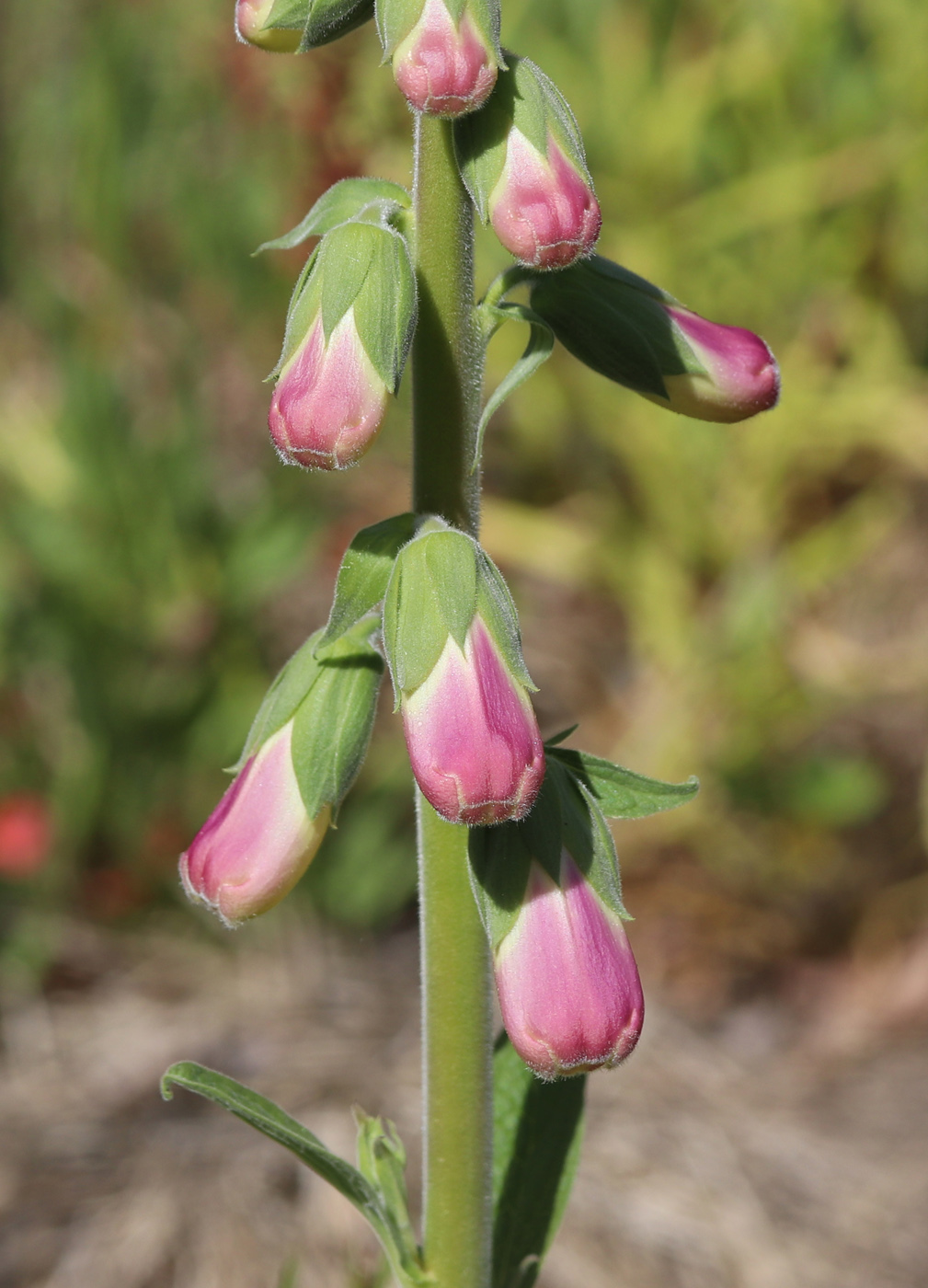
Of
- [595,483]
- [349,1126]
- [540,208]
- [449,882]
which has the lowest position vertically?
[349,1126]

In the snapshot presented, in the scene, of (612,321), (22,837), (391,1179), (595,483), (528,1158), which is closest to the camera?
(612,321)

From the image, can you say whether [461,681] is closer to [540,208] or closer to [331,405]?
[331,405]

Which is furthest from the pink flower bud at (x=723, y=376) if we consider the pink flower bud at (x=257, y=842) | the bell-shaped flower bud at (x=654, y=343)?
the pink flower bud at (x=257, y=842)

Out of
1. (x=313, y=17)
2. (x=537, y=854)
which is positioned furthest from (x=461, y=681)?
(x=313, y=17)

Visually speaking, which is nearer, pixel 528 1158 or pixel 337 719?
pixel 337 719

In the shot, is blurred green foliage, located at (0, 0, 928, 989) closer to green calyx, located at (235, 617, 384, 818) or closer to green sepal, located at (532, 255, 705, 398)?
green calyx, located at (235, 617, 384, 818)

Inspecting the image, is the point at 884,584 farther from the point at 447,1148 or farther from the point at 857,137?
the point at 447,1148

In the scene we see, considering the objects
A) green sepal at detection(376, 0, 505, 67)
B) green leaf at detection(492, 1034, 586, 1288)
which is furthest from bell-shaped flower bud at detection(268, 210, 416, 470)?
green leaf at detection(492, 1034, 586, 1288)

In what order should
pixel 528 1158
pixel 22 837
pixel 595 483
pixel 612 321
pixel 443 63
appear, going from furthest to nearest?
1. pixel 595 483
2. pixel 22 837
3. pixel 528 1158
4. pixel 612 321
5. pixel 443 63
